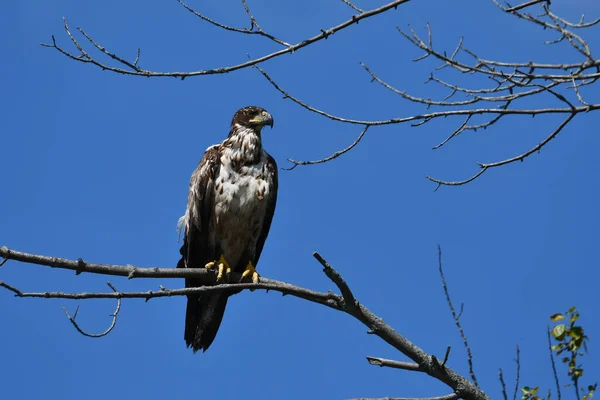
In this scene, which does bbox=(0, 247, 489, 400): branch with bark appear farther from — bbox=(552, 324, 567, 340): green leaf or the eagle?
the eagle

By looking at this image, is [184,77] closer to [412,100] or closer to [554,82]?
[412,100]

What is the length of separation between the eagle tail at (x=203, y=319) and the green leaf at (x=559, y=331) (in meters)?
2.97

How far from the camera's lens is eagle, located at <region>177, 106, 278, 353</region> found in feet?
21.5

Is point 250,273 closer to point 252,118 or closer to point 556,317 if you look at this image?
point 252,118

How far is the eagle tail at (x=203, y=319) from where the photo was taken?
6.55 metres

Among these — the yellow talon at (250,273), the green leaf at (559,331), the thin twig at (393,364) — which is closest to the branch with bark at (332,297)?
the thin twig at (393,364)

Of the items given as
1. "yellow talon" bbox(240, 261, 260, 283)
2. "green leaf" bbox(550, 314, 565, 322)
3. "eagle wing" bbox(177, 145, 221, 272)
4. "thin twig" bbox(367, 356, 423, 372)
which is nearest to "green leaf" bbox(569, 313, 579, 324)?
"green leaf" bbox(550, 314, 565, 322)

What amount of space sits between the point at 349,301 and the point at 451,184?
83 centimetres

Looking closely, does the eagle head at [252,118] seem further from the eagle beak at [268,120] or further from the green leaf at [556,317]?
the green leaf at [556,317]

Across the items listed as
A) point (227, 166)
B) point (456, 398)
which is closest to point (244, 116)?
point (227, 166)

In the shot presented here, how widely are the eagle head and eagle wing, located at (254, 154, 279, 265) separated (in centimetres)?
38

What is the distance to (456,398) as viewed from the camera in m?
4.26

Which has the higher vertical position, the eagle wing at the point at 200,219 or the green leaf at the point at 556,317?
the eagle wing at the point at 200,219

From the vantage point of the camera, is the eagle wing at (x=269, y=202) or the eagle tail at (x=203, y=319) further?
the eagle wing at (x=269, y=202)
